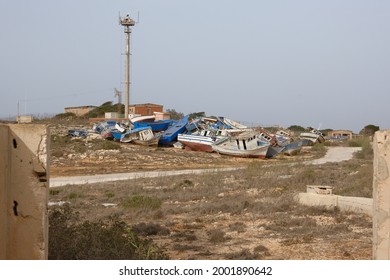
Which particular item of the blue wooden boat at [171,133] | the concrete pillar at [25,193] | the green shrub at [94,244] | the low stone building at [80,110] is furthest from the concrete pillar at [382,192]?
the low stone building at [80,110]

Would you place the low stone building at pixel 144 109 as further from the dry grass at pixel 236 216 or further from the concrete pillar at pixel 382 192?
the concrete pillar at pixel 382 192

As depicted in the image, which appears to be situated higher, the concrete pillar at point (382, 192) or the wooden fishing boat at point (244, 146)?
the concrete pillar at point (382, 192)

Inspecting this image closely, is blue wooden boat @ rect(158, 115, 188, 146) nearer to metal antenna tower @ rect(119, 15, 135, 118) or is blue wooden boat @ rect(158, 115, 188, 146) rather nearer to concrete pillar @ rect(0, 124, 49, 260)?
metal antenna tower @ rect(119, 15, 135, 118)

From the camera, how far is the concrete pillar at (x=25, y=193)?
242 inches

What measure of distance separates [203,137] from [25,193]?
38.3 m

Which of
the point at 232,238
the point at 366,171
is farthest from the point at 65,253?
the point at 366,171

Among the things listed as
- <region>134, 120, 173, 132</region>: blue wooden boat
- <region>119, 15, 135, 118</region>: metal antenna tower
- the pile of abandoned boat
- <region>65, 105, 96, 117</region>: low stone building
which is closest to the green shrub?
the pile of abandoned boat

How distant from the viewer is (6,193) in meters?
6.14

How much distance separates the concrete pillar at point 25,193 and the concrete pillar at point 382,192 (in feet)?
12.9

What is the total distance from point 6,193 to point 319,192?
10.1 meters

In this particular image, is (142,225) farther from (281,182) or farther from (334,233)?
(281,182)

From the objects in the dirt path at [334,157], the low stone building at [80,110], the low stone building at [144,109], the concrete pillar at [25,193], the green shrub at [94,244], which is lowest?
the low stone building at [80,110]

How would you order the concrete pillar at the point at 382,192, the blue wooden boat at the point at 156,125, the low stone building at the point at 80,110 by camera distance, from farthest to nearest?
the low stone building at the point at 80,110
the blue wooden boat at the point at 156,125
the concrete pillar at the point at 382,192

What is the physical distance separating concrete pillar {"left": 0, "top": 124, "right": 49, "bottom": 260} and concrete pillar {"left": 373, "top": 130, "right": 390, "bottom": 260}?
3.93 m
